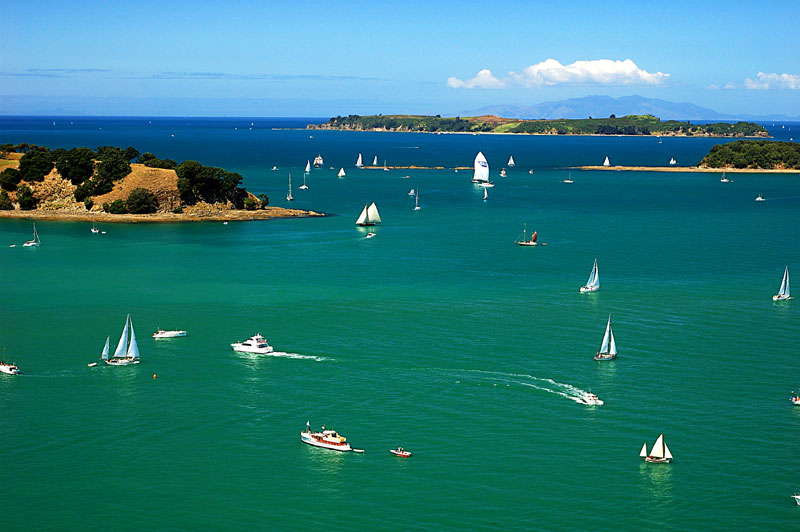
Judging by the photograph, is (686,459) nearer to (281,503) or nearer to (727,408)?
(727,408)

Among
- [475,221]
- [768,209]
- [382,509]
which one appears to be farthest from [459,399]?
[768,209]

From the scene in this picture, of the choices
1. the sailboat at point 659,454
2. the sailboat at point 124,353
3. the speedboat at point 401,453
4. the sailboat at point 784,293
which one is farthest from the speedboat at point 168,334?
the sailboat at point 784,293

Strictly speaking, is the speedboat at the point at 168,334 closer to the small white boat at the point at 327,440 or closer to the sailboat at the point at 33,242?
the small white boat at the point at 327,440

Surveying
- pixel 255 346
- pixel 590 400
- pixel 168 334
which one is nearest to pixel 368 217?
pixel 168 334

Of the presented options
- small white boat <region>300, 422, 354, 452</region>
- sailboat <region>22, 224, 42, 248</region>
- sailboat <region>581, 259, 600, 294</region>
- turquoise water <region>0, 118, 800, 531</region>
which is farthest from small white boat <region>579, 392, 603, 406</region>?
sailboat <region>22, 224, 42, 248</region>

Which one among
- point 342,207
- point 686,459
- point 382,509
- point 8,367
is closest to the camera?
point 382,509

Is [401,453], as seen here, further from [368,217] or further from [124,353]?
[368,217]
